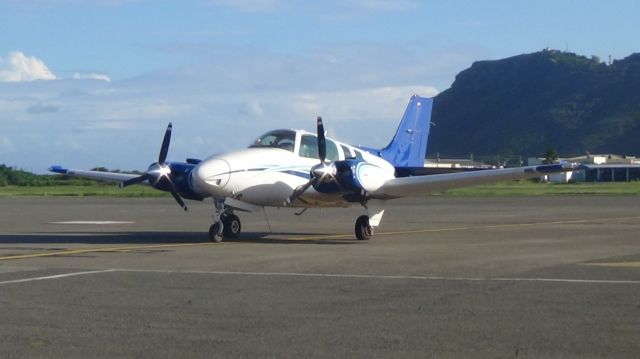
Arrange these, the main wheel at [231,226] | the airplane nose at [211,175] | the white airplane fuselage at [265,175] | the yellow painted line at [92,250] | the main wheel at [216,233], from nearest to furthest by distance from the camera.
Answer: the yellow painted line at [92,250], the airplane nose at [211,175], the white airplane fuselage at [265,175], the main wheel at [216,233], the main wheel at [231,226]

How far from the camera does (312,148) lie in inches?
1013

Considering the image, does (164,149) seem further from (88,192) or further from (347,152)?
(88,192)

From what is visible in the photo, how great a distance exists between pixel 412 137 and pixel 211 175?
9.66 meters

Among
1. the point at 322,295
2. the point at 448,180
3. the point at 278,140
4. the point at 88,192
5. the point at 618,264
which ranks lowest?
the point at 322,295

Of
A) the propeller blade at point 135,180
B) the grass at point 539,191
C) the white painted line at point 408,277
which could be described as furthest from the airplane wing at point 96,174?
the grass at point 539,191

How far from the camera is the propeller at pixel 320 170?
2442 cm

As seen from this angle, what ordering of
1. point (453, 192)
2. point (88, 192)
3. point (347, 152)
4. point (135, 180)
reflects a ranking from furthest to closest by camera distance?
1. point (88, 192)
2. point (453, 192)
3. point (135, 180)
4. point (347, 152)

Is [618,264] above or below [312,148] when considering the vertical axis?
below

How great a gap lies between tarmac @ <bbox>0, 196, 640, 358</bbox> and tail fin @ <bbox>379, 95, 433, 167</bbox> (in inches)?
132

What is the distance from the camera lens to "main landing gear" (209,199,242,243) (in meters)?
24.9

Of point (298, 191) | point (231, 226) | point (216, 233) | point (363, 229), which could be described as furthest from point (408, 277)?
point (231, 226)

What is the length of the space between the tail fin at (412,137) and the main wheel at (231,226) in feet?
19.9

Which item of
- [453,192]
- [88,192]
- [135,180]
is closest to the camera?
[135,180]

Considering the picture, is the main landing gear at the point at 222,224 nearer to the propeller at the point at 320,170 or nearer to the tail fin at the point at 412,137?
the propeller at the point at 320,170
